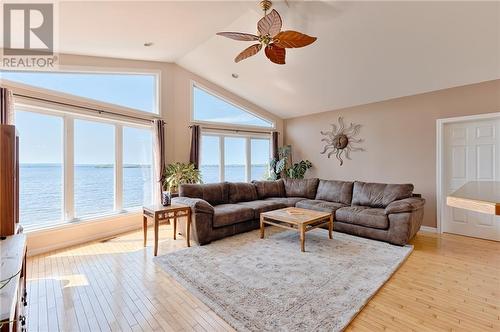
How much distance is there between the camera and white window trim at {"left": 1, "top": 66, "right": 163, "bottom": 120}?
130 inches

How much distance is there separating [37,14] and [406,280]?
4.90 metres

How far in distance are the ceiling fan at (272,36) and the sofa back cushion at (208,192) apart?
241 centimetres

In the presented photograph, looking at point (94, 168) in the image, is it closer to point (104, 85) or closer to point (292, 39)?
point (104, 85)

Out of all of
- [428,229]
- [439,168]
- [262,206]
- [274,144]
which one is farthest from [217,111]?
[428,229]

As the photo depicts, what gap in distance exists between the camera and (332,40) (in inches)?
143

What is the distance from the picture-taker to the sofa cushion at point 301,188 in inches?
215

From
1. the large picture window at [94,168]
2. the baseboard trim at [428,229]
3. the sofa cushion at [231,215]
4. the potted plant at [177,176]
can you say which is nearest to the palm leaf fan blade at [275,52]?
the sofa cushion at [231,215]

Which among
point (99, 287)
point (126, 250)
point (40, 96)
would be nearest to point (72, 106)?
point (40, 96)

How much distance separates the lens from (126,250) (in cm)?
350

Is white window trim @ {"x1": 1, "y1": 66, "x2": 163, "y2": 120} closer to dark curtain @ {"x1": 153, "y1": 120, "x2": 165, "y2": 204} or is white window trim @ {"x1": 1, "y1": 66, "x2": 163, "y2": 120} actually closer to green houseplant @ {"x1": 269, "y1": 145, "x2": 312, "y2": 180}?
dark curtain @ {"x1": 153, "y1": 120, "x2": 165, "y2": 204}

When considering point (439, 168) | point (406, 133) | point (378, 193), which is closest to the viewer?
point (439, 168)

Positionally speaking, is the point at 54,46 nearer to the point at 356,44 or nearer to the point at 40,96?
the point at 40,96

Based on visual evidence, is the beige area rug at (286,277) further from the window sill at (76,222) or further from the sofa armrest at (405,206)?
the window sill at (76,222)

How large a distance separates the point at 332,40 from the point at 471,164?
3.13 m
